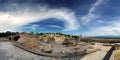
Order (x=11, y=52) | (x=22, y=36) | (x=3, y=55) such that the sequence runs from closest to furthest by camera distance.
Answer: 1. (x=3, y=55)
2. (x=11, y=52)
3. (x=22, y=36)

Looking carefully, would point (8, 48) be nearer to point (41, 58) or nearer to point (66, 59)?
point (41, 58)

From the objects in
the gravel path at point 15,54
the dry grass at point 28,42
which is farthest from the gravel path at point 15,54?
the dry grass at point 28,42

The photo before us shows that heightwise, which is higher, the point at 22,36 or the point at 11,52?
the point at 22,36

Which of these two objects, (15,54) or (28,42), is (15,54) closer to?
(15,54)

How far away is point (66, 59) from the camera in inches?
735

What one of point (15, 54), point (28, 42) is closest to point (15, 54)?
point (15, 54)

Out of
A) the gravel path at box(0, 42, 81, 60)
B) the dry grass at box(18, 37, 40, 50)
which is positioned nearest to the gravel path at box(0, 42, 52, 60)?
the gravel path at box(0, 42, 81, 60)

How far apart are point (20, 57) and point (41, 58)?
65.1 inches

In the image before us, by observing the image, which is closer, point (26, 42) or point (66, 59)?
point (66, 59)

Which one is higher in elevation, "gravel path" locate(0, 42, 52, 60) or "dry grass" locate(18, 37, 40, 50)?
"dry grass" locate(18, 37, 40, 50)

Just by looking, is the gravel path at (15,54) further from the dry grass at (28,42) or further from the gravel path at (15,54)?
the dry grass at (28,42)

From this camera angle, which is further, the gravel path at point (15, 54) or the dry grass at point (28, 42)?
the dry grass at point (28, 42)

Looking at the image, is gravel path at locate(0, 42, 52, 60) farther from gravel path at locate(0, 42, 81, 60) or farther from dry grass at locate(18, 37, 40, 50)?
dry grass at locate(18, 37, 40, 50)

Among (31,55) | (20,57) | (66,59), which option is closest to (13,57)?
(20,57)
